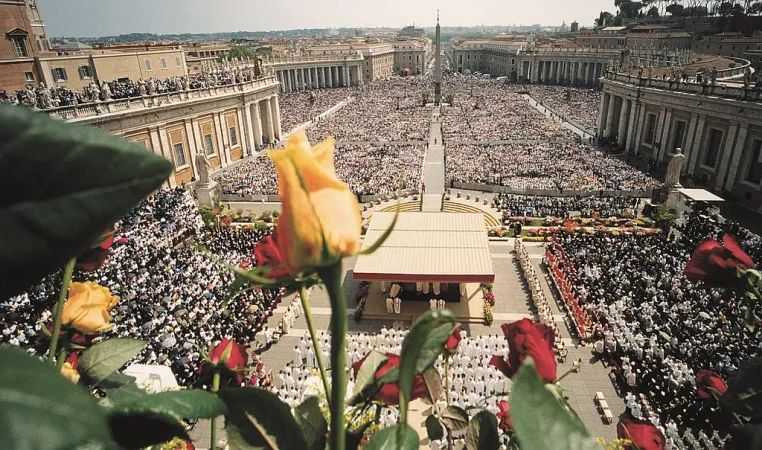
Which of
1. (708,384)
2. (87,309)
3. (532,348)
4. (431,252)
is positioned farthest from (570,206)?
(87,309)

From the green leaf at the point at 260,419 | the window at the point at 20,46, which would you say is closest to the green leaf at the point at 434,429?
the green leaf at the point at 260,419

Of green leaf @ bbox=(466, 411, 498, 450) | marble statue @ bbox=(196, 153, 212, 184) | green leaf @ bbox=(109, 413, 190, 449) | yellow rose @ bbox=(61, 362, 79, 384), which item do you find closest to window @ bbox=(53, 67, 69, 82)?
marble statue @ bbox=(196, 153, 212, 184)

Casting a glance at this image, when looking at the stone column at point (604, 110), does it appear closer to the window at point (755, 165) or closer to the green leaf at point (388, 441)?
the window at point (755, 165)

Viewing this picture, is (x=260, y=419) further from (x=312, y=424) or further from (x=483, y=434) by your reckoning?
(x=483, y=434)

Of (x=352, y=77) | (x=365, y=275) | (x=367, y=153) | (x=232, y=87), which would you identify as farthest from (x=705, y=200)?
(x=352, y=77)

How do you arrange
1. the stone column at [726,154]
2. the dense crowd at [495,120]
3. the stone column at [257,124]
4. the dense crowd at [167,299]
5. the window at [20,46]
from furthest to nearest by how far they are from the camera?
the dense crowd at [495,120] < the stone column at [257,124] < the window at [20,46] < the stone column at [726,154] < the dense crowd at [167,299]
